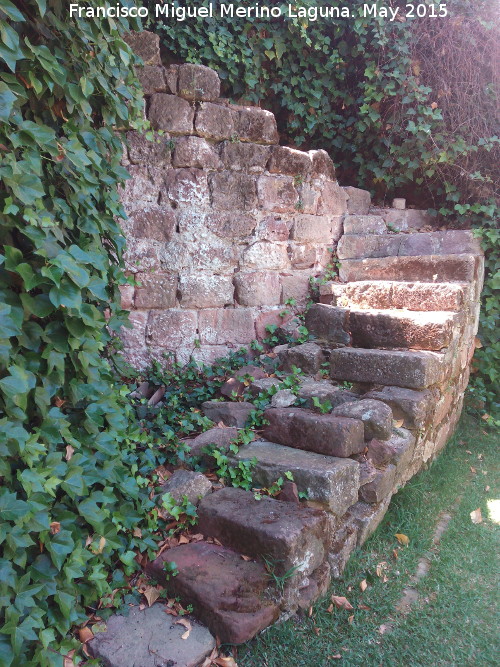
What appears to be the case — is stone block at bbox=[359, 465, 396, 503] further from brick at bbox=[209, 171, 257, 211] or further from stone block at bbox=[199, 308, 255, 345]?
brick at bbox=[209, 171, 257, 211]

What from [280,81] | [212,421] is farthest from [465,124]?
[212,421]

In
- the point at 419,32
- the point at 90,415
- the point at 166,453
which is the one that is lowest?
the point at 166,453

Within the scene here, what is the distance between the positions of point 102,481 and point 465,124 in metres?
4.38

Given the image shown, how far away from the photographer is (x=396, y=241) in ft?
14.9

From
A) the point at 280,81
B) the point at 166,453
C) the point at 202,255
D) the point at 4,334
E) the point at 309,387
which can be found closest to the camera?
the point at 4,334

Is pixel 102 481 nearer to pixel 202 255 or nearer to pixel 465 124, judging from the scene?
pixel 202 255

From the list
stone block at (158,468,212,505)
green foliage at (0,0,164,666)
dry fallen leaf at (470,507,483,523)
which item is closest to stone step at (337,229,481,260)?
dry fallen leaf at (470,507,483,523)

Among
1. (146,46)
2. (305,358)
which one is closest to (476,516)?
(305,358)

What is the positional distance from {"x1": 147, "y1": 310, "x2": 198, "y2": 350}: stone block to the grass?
1.79m

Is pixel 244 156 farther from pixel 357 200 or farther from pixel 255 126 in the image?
pixel 357 200

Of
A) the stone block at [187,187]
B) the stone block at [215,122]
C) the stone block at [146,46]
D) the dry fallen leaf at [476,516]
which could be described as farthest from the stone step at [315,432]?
the stone block at [146,46]

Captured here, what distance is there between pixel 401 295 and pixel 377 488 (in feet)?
5.45

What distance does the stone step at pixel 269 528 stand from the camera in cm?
205

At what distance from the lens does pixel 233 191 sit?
384cm
